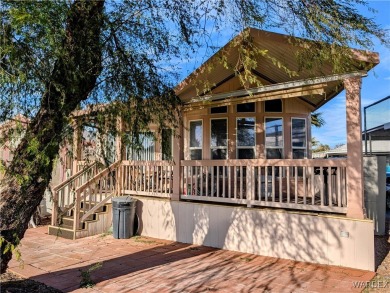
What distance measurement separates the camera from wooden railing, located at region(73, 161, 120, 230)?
8.50m

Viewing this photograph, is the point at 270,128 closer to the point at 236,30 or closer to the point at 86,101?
the point at 236,30

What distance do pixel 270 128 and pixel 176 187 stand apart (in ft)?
11.3

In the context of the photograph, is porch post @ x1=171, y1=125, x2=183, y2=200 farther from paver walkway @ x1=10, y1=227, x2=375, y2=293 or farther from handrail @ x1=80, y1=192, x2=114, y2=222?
handrail @ x1=80, y1=192, x2=114, y2=222

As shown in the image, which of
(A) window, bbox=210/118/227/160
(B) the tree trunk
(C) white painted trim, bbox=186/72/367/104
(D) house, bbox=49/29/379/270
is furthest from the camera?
(A) window, bbox=210/118/227/160

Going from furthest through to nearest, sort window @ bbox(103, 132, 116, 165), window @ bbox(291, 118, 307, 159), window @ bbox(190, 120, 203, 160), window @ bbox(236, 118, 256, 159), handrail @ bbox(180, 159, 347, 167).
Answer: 1. window @ bbox(190, 120, 203, 160)
2. window @ bbox(291, 118, 307, 159)
3. window @ bbox(236, 118, 256, 159)
4. handrail @ bbox(180, 159, 347, 167)
5. window @ bbox(103, 132, 116, 165)

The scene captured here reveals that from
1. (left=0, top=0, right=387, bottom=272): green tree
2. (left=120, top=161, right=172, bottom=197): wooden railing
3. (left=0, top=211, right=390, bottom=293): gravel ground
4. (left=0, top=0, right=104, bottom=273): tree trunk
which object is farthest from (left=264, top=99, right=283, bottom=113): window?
(left=0, top=0, right=104, bottom=273): tree trunk

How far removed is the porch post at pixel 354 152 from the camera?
567 cm

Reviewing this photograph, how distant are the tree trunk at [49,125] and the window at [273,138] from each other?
6.48 metres

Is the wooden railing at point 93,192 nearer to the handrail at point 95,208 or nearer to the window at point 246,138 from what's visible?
the handrail at point 95,208

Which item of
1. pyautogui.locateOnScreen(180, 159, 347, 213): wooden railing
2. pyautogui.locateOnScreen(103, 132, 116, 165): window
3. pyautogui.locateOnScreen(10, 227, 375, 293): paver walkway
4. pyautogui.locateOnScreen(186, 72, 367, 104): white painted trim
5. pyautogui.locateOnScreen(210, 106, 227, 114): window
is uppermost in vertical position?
pyautogui.locateOnScreen(210, 106, 227, 114): window

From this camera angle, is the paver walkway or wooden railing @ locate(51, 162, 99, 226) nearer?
the paver walkway

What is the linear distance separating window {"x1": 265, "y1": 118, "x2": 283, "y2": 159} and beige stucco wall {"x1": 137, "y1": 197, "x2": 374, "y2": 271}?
312 centimetres

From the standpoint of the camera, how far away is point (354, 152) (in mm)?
5773

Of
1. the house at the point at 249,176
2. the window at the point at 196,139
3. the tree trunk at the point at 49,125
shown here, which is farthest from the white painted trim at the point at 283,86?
the tree trunk at the point at 49,125
